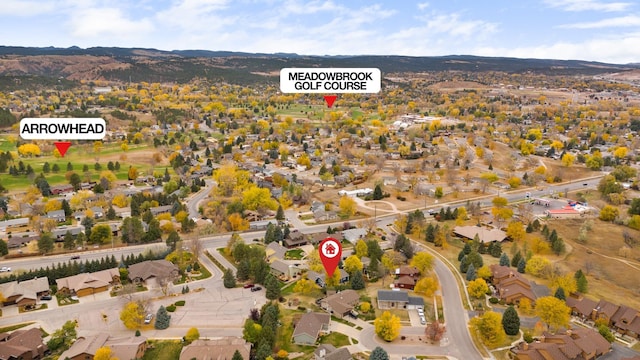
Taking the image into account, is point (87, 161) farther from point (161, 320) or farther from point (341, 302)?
point (341, 302)

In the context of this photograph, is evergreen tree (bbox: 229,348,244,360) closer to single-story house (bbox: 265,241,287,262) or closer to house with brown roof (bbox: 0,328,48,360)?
house with brown roof (bbox: 0,328,48,360)

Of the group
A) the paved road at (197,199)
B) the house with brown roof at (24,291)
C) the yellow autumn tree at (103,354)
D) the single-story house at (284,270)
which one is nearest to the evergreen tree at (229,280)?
the single-story house at (284,270)

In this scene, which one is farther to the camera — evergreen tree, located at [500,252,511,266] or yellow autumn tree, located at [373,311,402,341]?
evergreen tree, located at [500,252,511,266]

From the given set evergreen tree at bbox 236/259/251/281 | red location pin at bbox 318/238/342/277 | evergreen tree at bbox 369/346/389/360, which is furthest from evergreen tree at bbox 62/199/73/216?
evergreen tree at bbox 369/346/389/360

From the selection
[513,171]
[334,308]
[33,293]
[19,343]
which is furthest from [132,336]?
[513,171]

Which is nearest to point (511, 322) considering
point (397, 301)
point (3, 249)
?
point (397, 301)

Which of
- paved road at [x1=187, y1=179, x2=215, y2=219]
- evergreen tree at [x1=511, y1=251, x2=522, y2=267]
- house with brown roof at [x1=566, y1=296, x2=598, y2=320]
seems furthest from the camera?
paved road at [x1=187, y1=179, x2=215, y2=219]
